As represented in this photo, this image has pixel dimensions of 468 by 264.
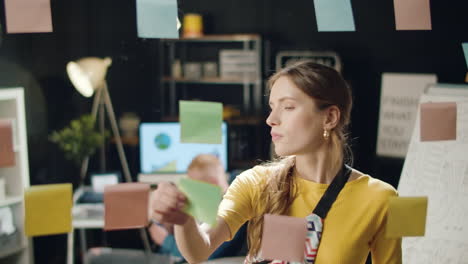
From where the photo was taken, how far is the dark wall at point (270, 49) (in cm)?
367

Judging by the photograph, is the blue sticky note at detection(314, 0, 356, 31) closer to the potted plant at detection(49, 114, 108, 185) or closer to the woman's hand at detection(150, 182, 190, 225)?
the woman's hand at detection(150, 182, 190, 225)

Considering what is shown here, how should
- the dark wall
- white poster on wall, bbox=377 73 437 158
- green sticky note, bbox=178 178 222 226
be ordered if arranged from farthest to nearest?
1. white poster on wall, bbox=377 73 437 158
2. the dark wall
3. green sticky note, bbox=178 178 222 226

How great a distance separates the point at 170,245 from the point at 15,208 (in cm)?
112

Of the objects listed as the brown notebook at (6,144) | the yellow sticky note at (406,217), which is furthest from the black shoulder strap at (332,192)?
the brown notebook at (6,144)

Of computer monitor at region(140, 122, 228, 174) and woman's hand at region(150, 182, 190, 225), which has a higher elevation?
woman's hand at region(150, 182, 190, 225)

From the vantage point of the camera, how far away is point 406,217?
0.95 m

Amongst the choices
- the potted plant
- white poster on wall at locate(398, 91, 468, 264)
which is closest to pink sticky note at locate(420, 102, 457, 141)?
white poster on wall at locate(398, 91, 468, 264)

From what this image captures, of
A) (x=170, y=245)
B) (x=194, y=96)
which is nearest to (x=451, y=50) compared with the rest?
(x=194, y=96)

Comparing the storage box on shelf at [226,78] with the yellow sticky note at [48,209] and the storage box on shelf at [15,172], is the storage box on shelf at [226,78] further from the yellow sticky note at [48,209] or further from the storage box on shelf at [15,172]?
the yellow sticky note at [48,209]

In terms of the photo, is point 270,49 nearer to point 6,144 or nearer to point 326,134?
point 326,134

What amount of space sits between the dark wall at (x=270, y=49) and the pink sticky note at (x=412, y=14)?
259 centimetres

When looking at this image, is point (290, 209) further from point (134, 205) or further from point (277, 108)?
point (134, 205)

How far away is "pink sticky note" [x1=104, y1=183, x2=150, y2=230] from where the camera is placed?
33.5 inches

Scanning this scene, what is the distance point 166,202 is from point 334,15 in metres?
0.52
